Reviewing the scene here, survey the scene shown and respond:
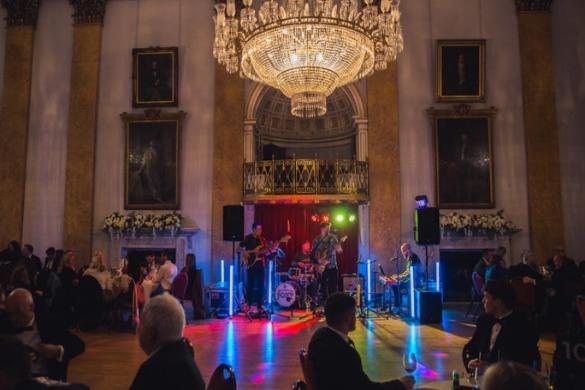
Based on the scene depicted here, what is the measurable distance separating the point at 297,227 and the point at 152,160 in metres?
4.31

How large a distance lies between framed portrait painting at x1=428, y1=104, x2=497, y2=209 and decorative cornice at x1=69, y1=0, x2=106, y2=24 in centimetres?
911

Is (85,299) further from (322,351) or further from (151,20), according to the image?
(151,20)

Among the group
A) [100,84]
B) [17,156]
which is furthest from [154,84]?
[17,156]

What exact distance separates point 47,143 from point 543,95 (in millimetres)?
12917

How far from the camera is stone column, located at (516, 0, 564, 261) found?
1148 centimetres

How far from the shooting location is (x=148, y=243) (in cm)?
1198

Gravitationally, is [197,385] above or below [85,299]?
above

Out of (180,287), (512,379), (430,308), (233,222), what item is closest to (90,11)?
(233,222)

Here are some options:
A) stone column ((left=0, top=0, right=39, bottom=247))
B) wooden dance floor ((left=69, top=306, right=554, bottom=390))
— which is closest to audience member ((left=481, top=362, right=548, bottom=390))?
wooden dance floor ((left=69, top=306, right=554, bottom=390))

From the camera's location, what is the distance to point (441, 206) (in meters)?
11.7

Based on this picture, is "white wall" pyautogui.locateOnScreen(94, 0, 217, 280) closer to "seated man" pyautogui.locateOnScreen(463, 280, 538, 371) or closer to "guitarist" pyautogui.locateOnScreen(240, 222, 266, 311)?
"guitarist" pyautogui.locateOnScreen(240, 222, 266, 311)

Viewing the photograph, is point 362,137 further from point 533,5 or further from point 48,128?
point 48,128

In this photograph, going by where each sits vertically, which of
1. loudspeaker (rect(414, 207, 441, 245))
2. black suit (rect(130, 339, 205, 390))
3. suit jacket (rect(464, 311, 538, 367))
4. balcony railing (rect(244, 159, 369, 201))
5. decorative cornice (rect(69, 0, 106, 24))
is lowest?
suit jacket (rect(464, 311, 538, 367))

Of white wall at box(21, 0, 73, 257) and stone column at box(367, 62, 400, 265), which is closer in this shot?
stone column at box(367, 62, 400, 265)
